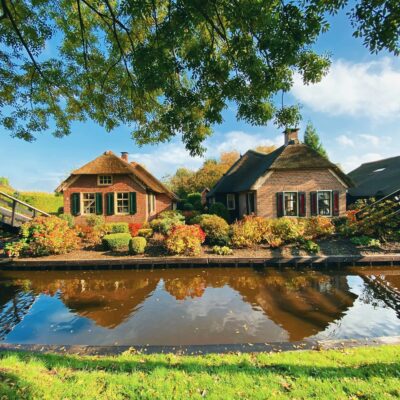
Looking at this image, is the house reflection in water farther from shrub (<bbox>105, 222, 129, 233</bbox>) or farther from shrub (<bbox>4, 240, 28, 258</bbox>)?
shrub (<bbox>105, 222, 129, 233</bbox>)

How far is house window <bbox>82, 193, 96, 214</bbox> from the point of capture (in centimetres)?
1972

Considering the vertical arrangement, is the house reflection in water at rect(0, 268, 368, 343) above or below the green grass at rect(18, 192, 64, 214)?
below

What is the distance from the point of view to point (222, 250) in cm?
1238

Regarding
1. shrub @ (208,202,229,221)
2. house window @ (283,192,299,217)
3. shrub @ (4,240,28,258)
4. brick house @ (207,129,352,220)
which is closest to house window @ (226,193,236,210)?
shrub @ (208,202,229,221)

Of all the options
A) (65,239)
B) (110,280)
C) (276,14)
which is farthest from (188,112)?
(65,239)

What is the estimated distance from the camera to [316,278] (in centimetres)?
998

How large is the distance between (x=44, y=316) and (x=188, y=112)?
6771mm

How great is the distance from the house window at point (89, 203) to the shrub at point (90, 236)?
432cm

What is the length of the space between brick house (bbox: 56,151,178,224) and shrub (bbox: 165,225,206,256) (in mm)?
8073

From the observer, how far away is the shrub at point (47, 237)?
40.2ft

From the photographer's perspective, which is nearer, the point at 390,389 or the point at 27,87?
the point at 390,389

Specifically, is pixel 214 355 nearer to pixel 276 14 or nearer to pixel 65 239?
pixel 276 14

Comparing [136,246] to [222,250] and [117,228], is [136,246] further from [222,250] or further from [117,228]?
[117,228]

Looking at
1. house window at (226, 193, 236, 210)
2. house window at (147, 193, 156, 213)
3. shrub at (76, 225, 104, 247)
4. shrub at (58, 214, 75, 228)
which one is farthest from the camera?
house window at (226, 193, 236, 210)
